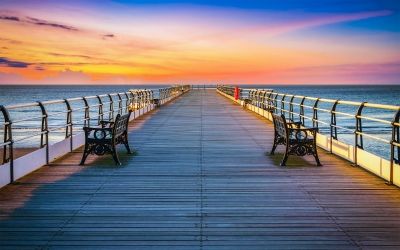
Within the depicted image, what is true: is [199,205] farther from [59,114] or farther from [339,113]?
[59,114]

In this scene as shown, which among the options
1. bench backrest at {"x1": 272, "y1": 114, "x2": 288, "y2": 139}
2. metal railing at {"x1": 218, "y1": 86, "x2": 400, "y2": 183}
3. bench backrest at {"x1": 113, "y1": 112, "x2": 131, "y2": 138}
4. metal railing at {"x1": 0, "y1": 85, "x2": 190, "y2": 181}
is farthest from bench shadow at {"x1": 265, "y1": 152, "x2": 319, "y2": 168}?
metal railing at {"x1": 0, "y1": 85, "x2": 190, "y2": 181}

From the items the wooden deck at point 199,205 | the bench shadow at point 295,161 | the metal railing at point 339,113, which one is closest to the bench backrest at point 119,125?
the wooden deck at point 199,205

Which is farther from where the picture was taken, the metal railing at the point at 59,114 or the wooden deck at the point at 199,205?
the metal railing at the point at 59,114

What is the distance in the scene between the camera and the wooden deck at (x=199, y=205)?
15.8 ft

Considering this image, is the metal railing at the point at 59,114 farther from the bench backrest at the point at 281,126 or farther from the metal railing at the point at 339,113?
the metal railing at the point at 339,113

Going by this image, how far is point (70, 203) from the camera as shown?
6289mm

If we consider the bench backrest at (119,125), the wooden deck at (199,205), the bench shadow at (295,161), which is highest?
the bench backrest at (119,125)

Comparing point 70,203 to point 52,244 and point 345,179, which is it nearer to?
point 52,244

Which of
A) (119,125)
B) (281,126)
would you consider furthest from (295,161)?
(119,125)

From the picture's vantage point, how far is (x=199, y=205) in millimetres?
6125

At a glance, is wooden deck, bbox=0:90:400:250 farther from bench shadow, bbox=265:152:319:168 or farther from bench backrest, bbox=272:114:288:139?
bench backrest, bbox=272:114:288:139

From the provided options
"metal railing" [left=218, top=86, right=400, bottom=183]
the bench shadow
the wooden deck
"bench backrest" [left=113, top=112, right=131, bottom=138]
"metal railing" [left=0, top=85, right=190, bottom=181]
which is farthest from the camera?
"bench backrest" [left=113, top=112, right=131, bottom=138]

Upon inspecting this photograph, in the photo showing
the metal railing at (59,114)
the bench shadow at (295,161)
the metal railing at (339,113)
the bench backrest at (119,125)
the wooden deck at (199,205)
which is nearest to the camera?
the wooden deck at (199,205)

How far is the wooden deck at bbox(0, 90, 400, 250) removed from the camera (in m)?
4.81
